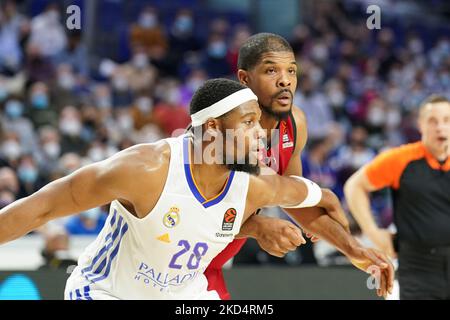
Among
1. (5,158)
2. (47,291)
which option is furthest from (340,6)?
(47,291)

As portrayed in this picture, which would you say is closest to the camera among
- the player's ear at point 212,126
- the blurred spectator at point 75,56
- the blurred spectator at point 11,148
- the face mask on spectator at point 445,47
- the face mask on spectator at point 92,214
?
the player's ear at point 212,126

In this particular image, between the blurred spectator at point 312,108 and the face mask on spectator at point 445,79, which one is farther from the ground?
the face mask on spectator at point 445,79

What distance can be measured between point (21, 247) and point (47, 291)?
150 centimetres

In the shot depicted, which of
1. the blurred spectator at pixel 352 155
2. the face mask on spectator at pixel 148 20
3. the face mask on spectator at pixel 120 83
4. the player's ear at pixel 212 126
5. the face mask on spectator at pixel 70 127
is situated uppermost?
the face mask on spectator at pixel 148 20

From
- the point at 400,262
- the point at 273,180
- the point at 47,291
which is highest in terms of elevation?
the point at 273,180

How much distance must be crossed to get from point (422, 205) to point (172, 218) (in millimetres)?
2450

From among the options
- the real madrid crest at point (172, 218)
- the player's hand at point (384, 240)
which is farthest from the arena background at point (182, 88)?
the real madrid crest at point (172, 218)

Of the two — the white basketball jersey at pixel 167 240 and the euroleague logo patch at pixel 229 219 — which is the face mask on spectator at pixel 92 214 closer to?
the white basketball jersey at pixel 167 240

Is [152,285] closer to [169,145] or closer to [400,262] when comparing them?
[169,145]

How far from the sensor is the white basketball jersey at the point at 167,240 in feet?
13.0

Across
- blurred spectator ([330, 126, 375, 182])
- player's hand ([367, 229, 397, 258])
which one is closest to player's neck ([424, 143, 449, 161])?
player's hand ([367, 229, 397, 258])

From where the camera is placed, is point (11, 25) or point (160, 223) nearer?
point (160, 223)

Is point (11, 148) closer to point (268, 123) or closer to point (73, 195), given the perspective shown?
point (268, 123)

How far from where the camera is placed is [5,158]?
30.8 feet
